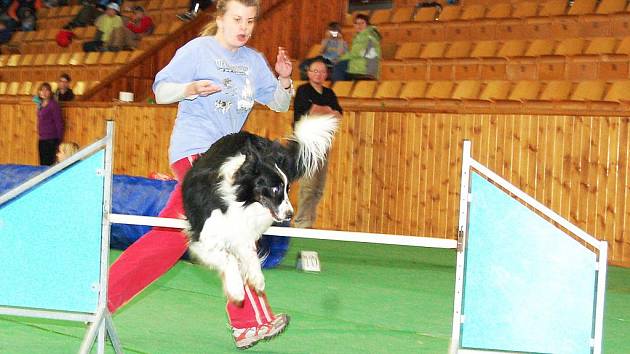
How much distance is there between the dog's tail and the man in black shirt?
4595mm

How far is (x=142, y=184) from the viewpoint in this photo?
9039 mm

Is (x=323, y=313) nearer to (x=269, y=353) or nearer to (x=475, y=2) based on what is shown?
(x=269, y=353)

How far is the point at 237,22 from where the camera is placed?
14.9 feet

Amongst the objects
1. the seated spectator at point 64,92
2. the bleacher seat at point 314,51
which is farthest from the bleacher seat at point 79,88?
the bleacher seat at point 314,51

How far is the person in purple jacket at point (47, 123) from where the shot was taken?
14.5 meters

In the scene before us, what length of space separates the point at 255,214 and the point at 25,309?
3.59ft

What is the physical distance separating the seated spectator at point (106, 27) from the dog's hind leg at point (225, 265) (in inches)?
552

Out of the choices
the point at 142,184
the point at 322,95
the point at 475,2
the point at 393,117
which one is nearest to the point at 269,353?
the point at 142,184

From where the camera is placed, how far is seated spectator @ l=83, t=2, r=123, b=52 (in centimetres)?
1789

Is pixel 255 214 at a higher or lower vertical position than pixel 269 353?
higher

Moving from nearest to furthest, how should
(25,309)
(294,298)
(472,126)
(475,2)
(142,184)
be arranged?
(25,309)
(294,298)
(142,184)
(472,126)
(475,2)

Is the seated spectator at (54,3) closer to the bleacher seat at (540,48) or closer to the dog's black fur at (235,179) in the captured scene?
the bleacher seat at (540,48)

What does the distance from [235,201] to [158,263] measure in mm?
613

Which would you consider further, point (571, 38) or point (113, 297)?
point (571, 38)
